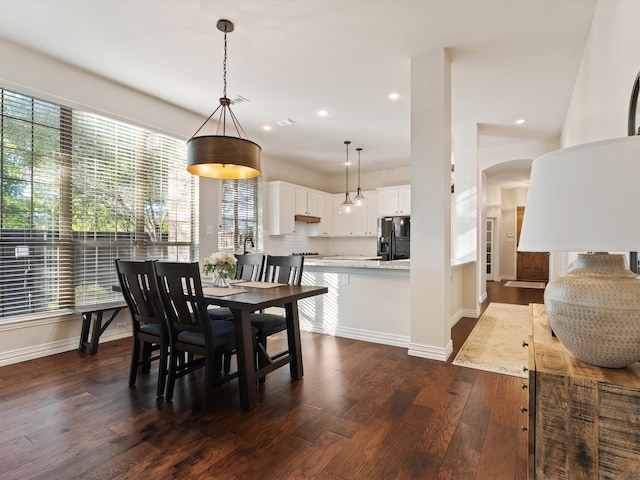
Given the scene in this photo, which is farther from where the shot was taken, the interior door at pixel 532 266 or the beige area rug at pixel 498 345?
the interior door at pixel 532 266

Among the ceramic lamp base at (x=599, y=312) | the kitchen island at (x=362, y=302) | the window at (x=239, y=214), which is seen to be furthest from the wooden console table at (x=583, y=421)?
the window at (x=239, y=214)

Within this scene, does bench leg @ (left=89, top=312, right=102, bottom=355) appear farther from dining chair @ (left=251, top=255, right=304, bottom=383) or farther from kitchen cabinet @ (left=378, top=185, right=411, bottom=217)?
kitchen cabinet @ (left=378, top=185, right=411, bottom=217)

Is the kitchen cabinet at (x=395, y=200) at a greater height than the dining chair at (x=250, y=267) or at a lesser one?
greater

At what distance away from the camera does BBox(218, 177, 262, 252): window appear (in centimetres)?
535

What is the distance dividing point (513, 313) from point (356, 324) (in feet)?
9.26

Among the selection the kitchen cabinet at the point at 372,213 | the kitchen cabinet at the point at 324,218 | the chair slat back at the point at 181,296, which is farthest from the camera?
the kitchen cabinet at the point at 324,218

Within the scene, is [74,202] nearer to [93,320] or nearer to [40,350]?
[93,320]

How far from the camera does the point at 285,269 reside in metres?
3.25

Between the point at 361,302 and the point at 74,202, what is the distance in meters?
3.26

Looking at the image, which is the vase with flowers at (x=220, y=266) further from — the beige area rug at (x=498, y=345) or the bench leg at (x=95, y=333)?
the beige area rug at (x=498, y=345)

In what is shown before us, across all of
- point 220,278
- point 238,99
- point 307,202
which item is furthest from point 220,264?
point 307,202

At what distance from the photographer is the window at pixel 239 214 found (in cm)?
535

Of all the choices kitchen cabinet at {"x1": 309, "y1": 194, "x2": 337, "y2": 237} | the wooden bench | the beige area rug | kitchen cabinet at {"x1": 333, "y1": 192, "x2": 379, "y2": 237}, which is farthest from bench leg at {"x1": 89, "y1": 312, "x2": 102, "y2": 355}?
kitchen cabinet at {"x1": 333, "y1": 192, "x2": 379, "y2": 237}

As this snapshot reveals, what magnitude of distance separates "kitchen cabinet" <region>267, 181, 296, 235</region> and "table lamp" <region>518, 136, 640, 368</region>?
5.37m
